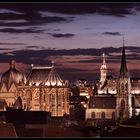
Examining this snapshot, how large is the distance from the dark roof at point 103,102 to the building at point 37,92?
285 centimetres

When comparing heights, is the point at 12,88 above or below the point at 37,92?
above

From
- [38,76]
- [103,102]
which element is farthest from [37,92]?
[103,102]

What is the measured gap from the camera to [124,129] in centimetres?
1484

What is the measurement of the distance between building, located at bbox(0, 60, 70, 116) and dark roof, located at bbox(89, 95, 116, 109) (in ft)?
9.35

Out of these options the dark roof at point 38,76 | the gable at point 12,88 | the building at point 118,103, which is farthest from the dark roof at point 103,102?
the gable at point 12,88

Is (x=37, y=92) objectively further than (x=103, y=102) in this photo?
No

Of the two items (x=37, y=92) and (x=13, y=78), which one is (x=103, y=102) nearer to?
(x=37, y=92)

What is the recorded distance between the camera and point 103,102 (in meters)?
31.8

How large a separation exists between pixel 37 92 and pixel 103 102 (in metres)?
4.39

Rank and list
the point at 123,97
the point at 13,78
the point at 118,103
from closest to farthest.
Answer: the point at 13,78
the point at 118,103
the point at 123,97

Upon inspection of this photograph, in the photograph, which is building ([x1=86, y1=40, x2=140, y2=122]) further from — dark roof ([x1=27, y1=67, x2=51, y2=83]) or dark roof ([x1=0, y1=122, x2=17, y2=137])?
dark roof ([x1=0, y1=122, x2=17, y2=137])

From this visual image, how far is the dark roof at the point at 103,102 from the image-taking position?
3116 centimetres

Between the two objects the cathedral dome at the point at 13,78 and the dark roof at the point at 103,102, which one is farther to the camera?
the dark roof at the point at 103,102

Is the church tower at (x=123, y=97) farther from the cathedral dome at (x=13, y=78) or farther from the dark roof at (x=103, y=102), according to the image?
the cathedral dome at (x=13, y=78)
